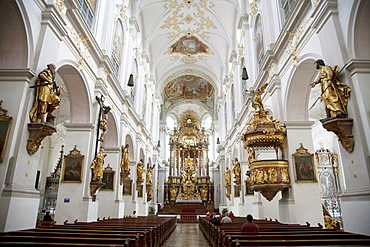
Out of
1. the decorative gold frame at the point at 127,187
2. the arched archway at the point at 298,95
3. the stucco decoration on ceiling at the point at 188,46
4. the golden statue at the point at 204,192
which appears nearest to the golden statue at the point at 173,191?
the golden statue at the point at 204,192

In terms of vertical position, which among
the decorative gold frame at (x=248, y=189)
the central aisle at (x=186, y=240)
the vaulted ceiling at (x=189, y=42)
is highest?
the vaulted ceiling at (x=189, y=42)

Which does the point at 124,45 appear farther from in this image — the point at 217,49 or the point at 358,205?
the point at 358,205

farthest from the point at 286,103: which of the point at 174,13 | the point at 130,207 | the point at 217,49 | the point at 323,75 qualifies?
the point at 217,49

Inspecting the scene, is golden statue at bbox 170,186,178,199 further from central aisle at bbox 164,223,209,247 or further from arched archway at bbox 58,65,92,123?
arched archway at bbox 58,65,92,123

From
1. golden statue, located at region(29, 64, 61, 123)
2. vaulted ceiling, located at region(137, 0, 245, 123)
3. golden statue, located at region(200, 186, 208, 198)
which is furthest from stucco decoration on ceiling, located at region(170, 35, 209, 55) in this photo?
golden statue, located at region(29, 64, 61, 123)

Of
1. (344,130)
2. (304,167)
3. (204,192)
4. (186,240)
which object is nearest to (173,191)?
(204,192)

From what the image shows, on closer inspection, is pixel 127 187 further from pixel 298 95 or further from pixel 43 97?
pixel 298 95

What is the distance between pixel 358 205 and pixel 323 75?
7.71 feet

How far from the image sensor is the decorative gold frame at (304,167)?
24.4ft

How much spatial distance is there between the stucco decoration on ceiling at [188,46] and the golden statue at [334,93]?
1574 cm

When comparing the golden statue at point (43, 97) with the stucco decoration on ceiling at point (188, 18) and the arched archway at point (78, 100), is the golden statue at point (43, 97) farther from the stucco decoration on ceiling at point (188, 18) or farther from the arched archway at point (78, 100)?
the stucco decoration on ceiling at point (188, 18)

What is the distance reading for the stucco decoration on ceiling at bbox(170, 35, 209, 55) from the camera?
65.3 feet

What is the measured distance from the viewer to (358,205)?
14.0ft

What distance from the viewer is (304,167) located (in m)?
7.52
